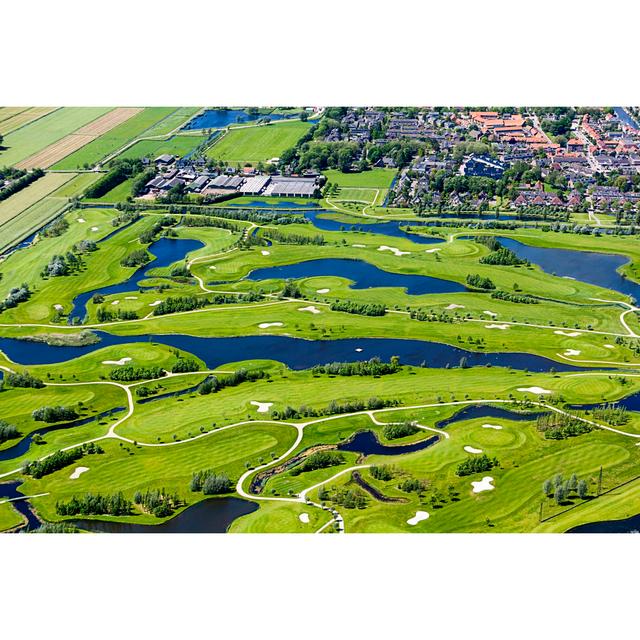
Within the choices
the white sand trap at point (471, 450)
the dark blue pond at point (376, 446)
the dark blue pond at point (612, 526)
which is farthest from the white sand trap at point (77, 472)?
the dark blue pond at point (612, 526)

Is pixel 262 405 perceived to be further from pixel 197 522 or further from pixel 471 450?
pixel 471 450

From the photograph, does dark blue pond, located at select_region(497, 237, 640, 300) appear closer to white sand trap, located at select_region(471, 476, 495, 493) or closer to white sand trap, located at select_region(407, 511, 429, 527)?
white sand trap, located at select_region(471, 476, 495, 493)

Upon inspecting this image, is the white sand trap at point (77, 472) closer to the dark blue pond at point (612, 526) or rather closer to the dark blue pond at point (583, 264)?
the dark blue pond at point (612, 526)

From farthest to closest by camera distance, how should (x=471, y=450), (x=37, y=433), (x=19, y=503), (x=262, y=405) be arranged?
1. (x=262, y=405)
2. (x=37, y=433)
3. (x=471, y=450)
4. (x=19, y=503)

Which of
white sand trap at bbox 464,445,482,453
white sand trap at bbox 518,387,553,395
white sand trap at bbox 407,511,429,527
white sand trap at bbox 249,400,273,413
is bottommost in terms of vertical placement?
white sand trap at bbox 407,511,429,527

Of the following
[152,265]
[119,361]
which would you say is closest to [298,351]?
[119,361]

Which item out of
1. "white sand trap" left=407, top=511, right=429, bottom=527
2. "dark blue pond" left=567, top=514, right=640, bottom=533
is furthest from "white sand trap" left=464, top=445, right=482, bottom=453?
"dark blue pond" left=567, top=514, right=640, bottom=533

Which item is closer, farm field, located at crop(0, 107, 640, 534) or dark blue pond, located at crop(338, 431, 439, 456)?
farm field, located at crop(0, 107, 640, 534)
